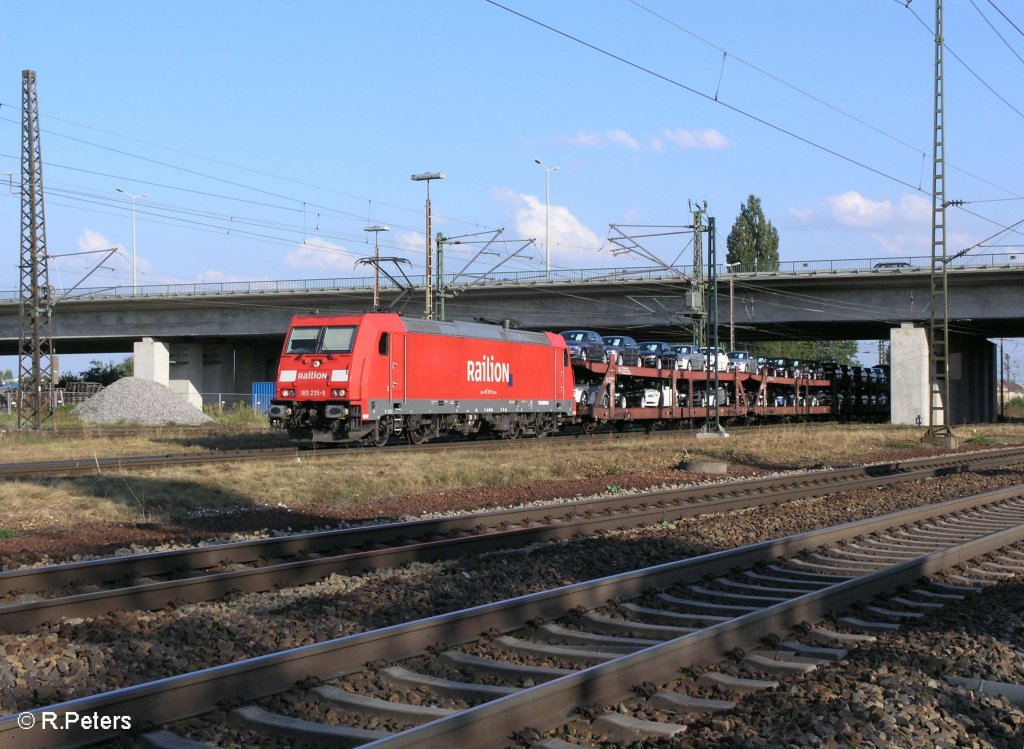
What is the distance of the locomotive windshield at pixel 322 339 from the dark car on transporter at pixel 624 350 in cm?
1325

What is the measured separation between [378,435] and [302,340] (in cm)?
282

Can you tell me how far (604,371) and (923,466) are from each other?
12.9 m

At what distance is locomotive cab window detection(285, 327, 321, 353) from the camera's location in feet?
80.2

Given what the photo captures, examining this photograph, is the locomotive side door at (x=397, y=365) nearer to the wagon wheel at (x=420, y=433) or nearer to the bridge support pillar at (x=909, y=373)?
the wagon wheel at (x=420, y=433)

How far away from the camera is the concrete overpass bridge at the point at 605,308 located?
50.1 meters

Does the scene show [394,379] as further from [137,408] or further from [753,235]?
[753,235]

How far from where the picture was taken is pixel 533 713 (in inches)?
197

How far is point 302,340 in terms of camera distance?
81.0ft

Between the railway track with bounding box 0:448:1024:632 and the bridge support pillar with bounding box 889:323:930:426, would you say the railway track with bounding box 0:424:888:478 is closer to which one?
the railway track with bounding box 0:448:1024:632

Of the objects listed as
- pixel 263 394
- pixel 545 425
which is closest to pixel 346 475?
pixel 545 425

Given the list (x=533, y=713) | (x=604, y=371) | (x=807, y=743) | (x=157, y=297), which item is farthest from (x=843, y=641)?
(x=157, y=297)

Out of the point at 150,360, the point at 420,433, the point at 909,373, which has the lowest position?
the point at 420,433

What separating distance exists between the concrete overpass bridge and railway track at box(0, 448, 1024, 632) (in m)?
32.0

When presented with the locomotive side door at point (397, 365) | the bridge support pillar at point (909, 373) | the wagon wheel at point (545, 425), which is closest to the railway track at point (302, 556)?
the locomotive side door at point (397, 365)
